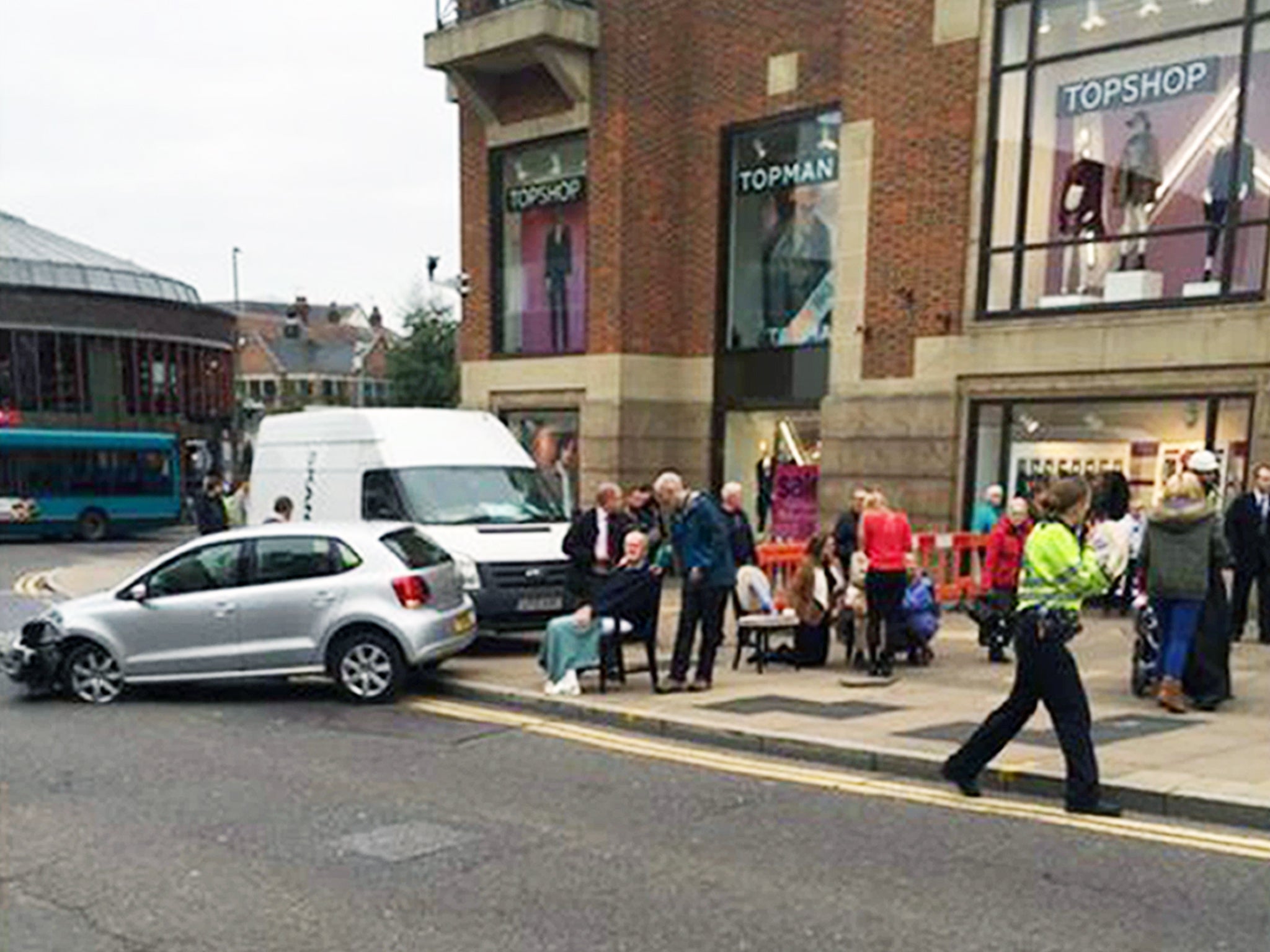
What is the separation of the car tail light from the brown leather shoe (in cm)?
563

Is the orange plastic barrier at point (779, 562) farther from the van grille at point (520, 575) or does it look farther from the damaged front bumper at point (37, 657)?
the damaged front bumper at point (37, 657)

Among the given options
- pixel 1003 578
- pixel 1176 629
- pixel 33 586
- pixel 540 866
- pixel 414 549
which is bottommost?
pixel 33 586

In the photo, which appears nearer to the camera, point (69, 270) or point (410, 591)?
point (410, 591)

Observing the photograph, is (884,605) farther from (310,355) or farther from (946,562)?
(310,355)

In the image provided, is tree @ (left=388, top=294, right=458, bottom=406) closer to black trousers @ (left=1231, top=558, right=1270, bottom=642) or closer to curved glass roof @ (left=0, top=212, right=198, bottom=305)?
curved glass roof @ (left=0, top=212, right=198, bottom=305)

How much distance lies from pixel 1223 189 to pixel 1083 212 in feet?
5.21

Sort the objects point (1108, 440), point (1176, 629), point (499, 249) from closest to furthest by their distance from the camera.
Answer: point (1176, 629) < point (1108, 440) < point (499, 249)

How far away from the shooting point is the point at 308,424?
46.1ft

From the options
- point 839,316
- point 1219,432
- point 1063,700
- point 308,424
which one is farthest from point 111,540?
point 1063,700

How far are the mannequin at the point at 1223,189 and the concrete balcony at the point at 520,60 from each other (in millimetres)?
9464

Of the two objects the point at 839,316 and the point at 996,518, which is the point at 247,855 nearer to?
the point at 996,518

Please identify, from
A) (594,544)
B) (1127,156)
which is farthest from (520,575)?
(1127,156)

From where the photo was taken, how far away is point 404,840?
584 cm

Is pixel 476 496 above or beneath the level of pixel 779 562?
above
